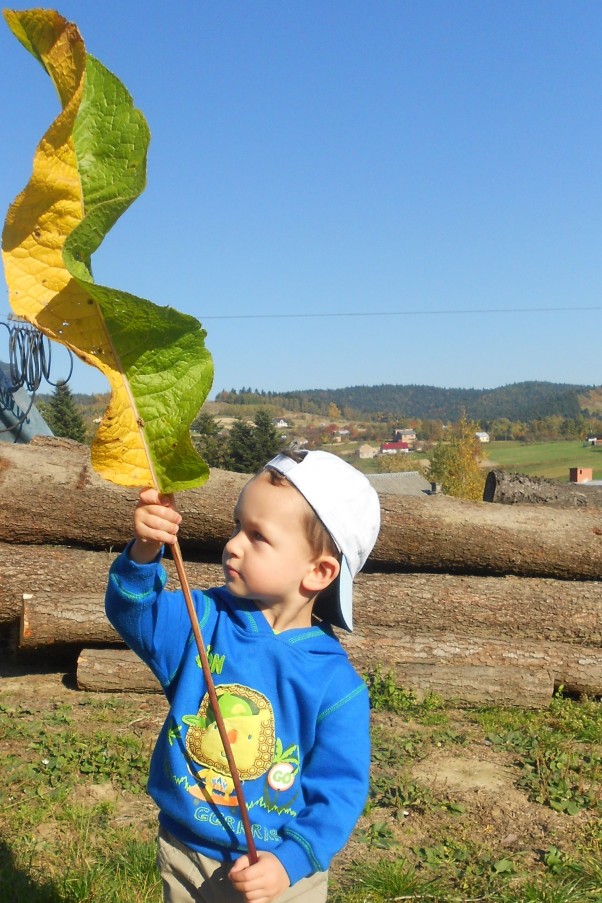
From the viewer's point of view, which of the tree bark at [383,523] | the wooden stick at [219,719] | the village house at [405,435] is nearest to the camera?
the wooden stick at [219,719]

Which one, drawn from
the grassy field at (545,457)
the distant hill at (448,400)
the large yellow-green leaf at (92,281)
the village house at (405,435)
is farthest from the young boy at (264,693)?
the distant hill at (448,400)

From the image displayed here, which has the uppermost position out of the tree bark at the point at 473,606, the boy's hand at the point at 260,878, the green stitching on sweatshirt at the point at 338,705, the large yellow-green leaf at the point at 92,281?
the large yellow-green leaf at the point at 92,281

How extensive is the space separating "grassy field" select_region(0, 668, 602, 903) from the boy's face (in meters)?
1.76

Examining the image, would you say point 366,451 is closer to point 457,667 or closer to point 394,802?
point 457,667

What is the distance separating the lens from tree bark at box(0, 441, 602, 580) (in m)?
6.12

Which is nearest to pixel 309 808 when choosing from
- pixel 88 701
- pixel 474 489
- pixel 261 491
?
pixel 261 491

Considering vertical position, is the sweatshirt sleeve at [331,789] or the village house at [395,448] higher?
the sweatshirt sleeve at [331,789]

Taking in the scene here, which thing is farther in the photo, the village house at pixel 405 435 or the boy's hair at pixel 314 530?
the village house at pixel 405 435

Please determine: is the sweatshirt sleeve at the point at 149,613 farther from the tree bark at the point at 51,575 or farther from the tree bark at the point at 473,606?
the tree bark at the point at 473,606

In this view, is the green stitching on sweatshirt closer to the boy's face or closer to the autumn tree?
the boy's face

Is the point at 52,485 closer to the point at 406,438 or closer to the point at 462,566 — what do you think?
the point at 462,566

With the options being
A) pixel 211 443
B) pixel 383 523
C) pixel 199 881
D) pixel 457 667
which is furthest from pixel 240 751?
pixel 211 443

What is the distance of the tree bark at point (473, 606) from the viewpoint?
6297mm

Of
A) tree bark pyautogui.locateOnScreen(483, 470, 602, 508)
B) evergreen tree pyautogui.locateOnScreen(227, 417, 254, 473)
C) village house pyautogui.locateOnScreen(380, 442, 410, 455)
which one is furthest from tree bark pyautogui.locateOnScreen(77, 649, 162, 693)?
village house pyautogui.locateOnScreen(380, 442, 410, 455)
